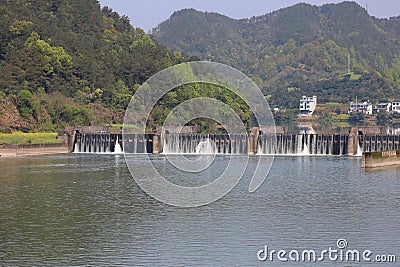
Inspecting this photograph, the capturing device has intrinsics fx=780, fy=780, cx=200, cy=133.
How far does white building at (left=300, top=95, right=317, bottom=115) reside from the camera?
185000 mm

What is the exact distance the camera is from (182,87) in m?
103

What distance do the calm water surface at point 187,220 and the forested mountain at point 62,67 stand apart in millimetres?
38088

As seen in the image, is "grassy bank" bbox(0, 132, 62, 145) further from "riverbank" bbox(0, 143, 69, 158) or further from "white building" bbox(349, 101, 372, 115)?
"white building" bbox(349, 101, 372, 115)

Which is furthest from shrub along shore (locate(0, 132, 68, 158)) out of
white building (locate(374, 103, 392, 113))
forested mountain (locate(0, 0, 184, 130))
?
white building (locate(374, 103, 392, 113))

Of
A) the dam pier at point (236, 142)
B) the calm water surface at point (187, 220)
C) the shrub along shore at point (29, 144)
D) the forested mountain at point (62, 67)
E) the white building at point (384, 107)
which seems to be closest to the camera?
the calm water surface at point (187, 220)

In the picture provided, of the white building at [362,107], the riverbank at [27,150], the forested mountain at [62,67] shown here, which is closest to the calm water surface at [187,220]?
the riverbank at [27,150]

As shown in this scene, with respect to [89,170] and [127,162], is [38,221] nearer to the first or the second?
[89,170]

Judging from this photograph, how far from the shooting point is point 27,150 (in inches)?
2598

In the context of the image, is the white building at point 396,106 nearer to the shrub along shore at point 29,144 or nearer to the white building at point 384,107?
the white building at point 384,107

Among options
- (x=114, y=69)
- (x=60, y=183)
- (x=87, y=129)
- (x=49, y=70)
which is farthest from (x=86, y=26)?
(x=60, y=183)

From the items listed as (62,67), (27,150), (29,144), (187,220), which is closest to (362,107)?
(62,67)

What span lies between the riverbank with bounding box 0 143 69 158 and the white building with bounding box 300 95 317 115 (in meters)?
121

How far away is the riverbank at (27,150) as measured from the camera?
2547 inches

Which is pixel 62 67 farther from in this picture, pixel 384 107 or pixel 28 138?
pixel 384 107
